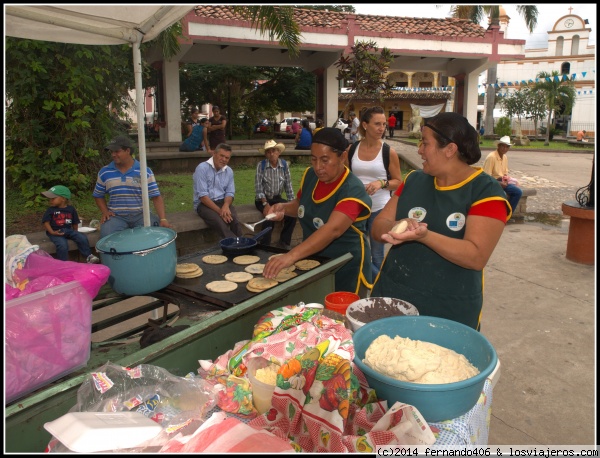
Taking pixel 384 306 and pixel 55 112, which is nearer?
pixel 384 306

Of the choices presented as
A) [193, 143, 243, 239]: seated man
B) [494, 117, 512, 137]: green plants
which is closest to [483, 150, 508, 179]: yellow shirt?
[193, 143, 243, 239]: seated man

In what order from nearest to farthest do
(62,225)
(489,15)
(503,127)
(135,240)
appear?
(135,240) < (62,225) < (489,15) < (503,127)

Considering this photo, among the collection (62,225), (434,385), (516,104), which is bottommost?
(434,385)

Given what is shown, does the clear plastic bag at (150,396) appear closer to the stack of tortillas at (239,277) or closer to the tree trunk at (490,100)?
the stack of tortillas at (239,277)

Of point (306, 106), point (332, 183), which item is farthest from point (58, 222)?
point (306, 106)

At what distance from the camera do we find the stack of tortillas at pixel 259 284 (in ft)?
7.75

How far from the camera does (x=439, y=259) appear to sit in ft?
7.14

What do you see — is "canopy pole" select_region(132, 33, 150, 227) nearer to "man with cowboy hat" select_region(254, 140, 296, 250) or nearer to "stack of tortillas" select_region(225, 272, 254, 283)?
"stack of tortillas" select_region(225, 272, 254, 283)

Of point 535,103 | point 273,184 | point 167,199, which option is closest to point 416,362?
point 273,184

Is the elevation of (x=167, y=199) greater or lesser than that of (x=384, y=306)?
greater

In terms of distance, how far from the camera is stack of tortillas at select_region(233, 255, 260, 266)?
2.81 m

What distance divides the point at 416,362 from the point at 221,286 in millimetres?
1278

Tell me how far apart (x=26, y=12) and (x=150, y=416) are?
2540 millimetres

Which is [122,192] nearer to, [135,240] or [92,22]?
[92,22]
